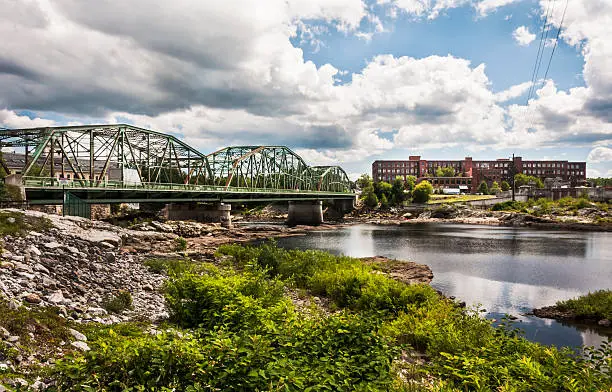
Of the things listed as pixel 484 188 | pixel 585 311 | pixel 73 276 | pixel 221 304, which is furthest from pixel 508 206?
pixel 73 276

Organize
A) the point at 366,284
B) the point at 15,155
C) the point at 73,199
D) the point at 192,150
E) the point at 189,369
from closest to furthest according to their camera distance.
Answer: the point at 189,369, the point at 366,284, the point at 73,199, the point at 192,150, the point at 15,155

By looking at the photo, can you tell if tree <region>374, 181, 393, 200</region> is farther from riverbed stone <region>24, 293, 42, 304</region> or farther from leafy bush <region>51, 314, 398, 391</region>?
leafy bush <region>51, 314, 398, 391</region>

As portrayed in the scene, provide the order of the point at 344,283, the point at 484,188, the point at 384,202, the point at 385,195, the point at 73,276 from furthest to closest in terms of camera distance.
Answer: the point at 484,188 → the point at 385,195 → the point at 384,202 → the point at 344,283 → the point at 73,276

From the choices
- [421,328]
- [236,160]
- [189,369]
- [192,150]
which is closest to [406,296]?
[421,328]

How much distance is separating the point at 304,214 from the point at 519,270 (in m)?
69.1

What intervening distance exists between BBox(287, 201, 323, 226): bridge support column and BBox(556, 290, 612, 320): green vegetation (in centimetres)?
7839

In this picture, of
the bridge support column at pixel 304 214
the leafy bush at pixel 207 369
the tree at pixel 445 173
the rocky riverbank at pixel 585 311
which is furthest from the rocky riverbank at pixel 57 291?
the tree at pixel 445 173

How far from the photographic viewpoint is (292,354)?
6848 millimetres

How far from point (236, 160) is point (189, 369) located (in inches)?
3204

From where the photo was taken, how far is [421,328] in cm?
1185

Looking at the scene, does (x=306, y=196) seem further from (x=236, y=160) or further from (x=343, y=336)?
(x=343, y=336)

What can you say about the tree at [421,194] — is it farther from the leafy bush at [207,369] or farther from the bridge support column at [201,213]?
the leafy bush at [207,369]

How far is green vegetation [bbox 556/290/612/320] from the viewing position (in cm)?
1684

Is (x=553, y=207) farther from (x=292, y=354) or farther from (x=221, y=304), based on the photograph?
(x=292, y=354)
